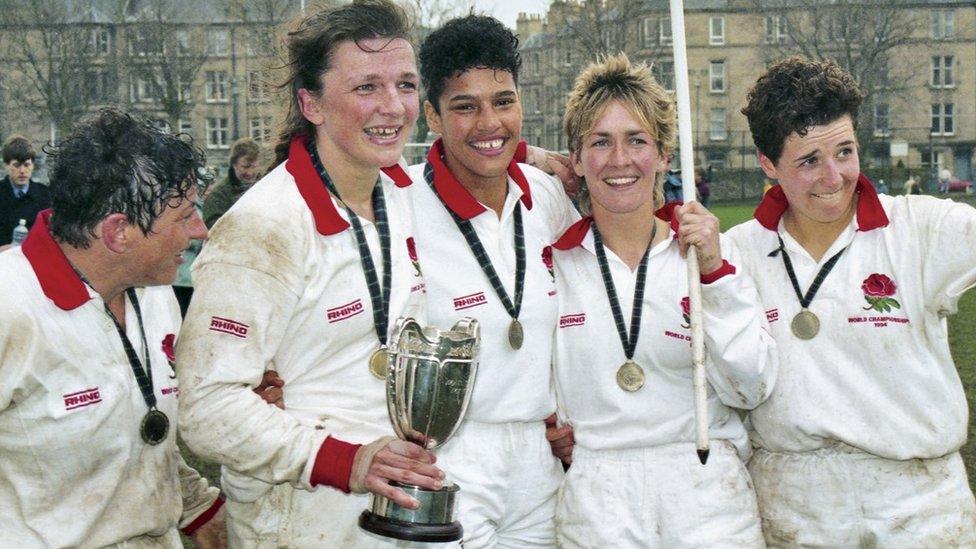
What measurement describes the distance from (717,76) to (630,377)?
81.8 metres

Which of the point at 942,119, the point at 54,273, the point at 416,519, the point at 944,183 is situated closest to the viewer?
the point at 416,519

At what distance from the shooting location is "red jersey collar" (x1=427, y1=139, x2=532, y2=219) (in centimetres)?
443

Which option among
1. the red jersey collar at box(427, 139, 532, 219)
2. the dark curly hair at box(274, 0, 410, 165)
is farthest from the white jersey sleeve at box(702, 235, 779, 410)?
the dark curly hair at box(274, 0, 410, 165)

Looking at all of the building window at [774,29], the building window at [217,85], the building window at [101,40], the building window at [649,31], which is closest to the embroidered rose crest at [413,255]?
the building window at [649,31]

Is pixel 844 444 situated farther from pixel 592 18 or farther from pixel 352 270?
pixel 592 18

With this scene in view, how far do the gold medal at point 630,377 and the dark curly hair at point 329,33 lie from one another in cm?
140

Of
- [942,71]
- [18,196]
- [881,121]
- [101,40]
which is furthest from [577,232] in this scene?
[942,71]

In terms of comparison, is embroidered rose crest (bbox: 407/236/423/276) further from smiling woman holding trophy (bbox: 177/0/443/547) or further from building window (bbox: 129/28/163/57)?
building window (bbox: 129/28/163/57)

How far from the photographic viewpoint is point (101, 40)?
236 feet

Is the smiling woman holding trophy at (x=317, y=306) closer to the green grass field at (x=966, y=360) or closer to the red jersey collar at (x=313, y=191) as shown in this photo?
the red jersey collar at (x=313, y=191)

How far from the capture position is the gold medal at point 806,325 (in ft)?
14.2

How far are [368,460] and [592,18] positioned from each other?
56.8 metres

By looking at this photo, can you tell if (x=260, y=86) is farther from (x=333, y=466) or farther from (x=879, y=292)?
(x=879, y=292)

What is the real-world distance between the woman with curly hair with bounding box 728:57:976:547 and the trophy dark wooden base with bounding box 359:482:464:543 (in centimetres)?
152
